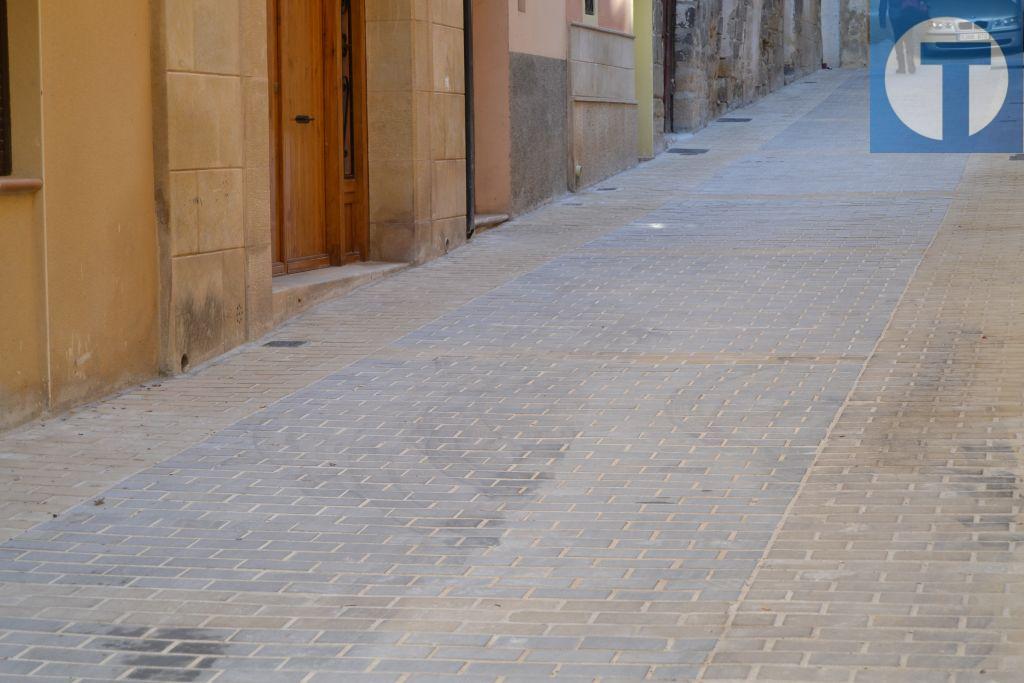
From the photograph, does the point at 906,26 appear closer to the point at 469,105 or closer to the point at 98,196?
the point at 469,105

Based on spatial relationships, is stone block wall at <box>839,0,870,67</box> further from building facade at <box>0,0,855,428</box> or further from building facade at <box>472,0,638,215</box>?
building facade at <box>0,0,855,428</box>

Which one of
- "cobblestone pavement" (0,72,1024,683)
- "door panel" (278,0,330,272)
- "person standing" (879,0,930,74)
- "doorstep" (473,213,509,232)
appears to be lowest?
"cobblestone pavement" (0,72,1024,683)

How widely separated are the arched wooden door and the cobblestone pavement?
26.8 inches

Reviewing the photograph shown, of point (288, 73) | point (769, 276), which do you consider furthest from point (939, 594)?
point (288, 73)

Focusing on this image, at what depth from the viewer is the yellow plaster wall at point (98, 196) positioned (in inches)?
308

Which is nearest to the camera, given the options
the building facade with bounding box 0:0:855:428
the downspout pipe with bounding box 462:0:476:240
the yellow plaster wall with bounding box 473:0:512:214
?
the building facade with bounding box 0:0:855:428

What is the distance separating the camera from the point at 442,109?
42.0 ft

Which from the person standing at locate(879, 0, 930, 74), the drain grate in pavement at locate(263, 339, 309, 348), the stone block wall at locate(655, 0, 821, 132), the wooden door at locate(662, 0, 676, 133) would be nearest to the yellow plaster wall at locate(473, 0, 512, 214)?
the drain grate in pavement at locate(263, 339, 309, 348)

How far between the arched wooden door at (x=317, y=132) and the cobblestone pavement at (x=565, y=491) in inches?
26.8

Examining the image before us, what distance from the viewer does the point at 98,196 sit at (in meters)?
8.26

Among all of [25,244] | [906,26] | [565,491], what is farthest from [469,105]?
[906,26]

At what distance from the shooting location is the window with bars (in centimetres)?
760

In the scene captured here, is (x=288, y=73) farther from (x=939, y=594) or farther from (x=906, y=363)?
(x=939, y=594)

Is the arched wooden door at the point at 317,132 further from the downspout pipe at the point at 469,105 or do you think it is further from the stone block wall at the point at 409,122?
the downspout pipe at the point at 469,105
